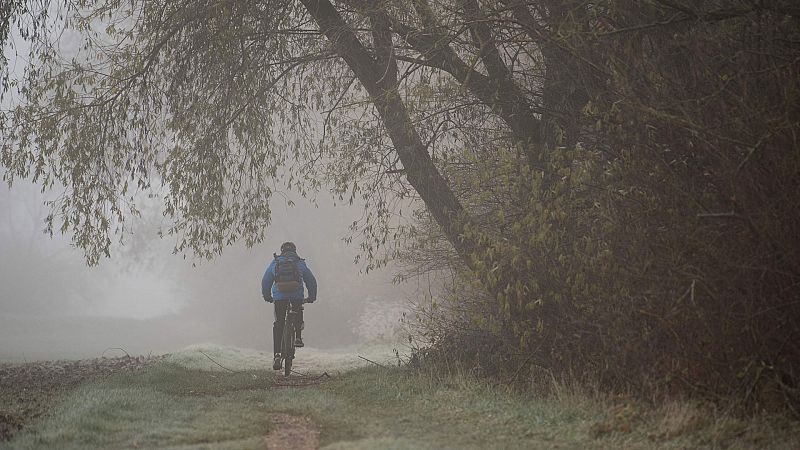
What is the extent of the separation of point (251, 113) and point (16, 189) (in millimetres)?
65329

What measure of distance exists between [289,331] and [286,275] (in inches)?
37.4

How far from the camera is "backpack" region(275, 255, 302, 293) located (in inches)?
471

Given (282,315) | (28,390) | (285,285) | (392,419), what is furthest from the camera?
(282,315)

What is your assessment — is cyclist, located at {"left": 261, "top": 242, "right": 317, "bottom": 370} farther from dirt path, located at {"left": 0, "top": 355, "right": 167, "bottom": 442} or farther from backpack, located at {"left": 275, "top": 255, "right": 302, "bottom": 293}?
dirt path, located at {"left": 0, "top": 355, "right": 167, "bottom": 442}

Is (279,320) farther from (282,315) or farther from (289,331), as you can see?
(289,331)

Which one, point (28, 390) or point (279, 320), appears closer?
point (28, 390)

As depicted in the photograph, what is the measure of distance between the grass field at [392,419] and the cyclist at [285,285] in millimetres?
1910

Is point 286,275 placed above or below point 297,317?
above

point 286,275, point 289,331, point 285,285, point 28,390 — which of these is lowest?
point 28,390

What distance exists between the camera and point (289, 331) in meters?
12.1

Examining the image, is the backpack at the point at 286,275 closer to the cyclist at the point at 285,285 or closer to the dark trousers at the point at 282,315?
the cyclist at the point at 285,285

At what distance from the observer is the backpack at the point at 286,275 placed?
1195 centimetres

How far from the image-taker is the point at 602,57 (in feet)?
24.3

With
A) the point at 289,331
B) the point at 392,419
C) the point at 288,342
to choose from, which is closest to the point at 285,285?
the point at 289,331
